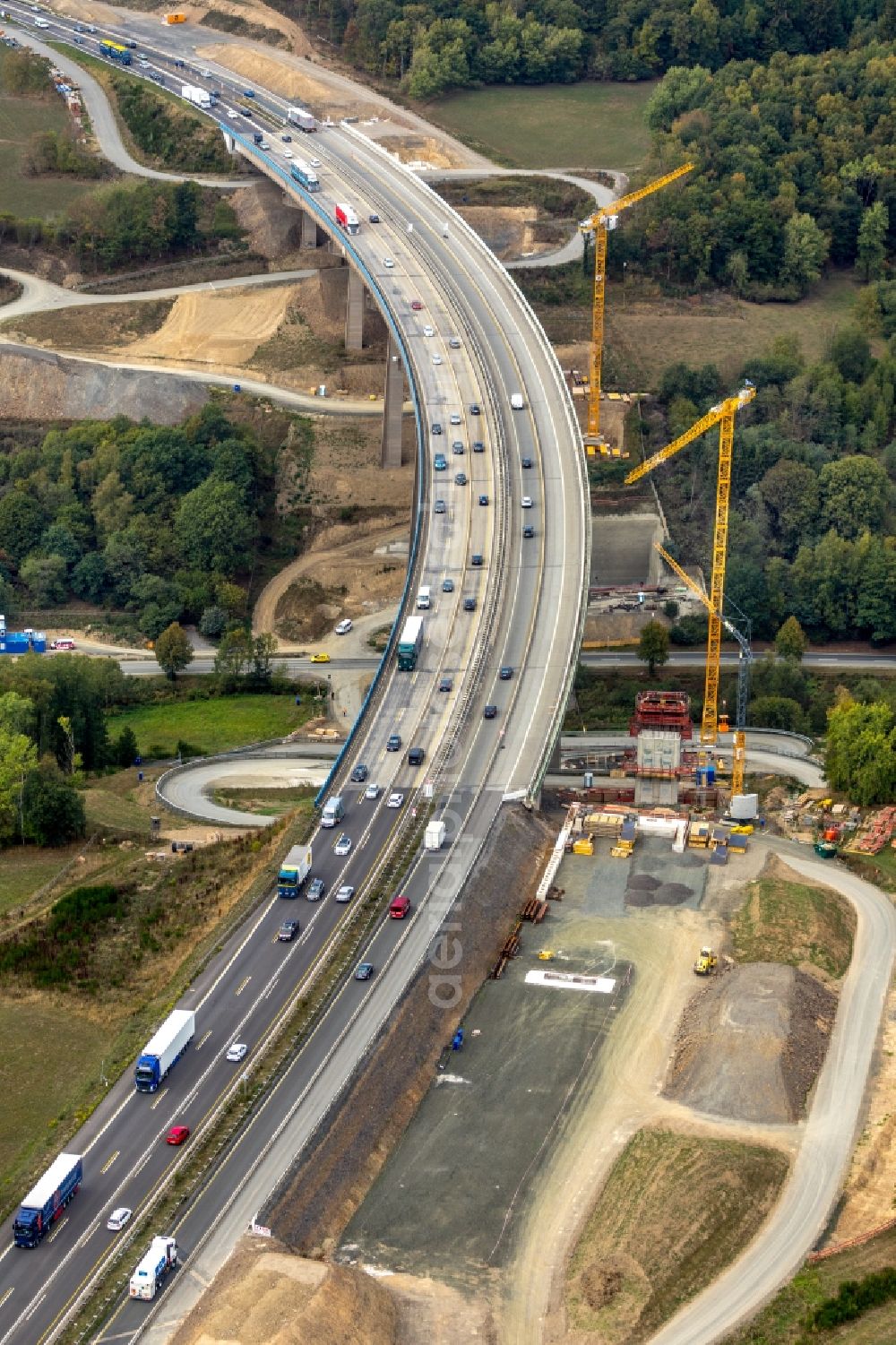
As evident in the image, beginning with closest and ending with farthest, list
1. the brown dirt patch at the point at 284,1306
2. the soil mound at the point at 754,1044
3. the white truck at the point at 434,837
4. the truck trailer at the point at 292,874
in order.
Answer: the brown dirt patch at the point at 284,1306 < the soil mound at the point at 754,1044 < the truck trailer at the point at 292,874 < the white truck at the point at 434,837

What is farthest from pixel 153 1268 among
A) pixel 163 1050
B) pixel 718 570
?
pixel 718 570

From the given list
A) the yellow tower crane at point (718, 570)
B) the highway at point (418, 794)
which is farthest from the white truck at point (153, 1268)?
the yellow tower crane at point (718, 570)

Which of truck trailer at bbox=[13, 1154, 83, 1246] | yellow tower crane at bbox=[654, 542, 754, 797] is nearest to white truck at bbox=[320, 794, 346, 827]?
yellow tower crane at bbox=[654, 542, 754, 797]

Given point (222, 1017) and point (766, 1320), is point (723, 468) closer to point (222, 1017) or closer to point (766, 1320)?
point (222, 1017)

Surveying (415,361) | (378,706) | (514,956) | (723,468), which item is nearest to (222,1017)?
(514,956)

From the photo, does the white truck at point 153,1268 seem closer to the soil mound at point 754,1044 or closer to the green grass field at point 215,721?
the soil mound at point 754,1044
